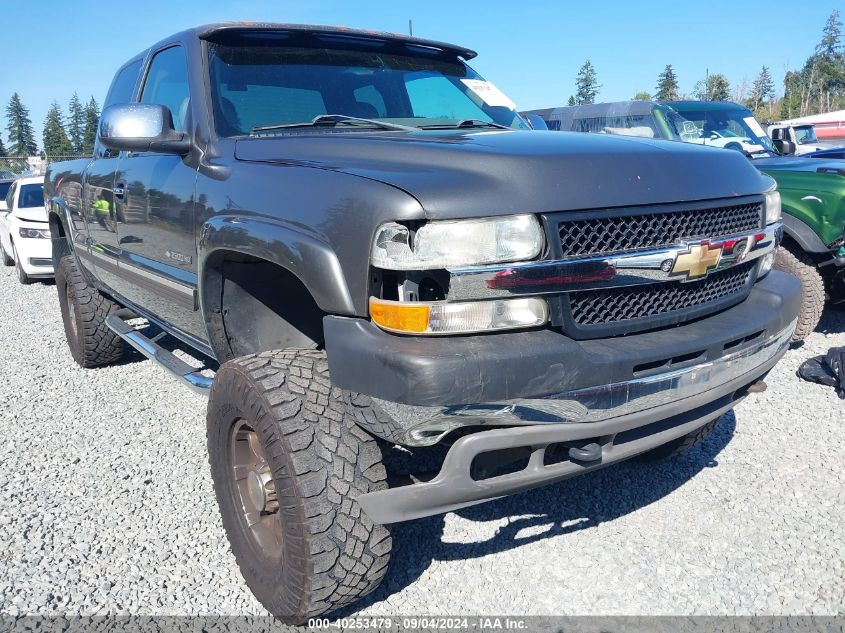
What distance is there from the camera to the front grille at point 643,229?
1.98 metres

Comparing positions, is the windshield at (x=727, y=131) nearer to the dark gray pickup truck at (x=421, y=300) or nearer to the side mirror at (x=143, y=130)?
the dark gray pickup truck at (x=421, y=300)

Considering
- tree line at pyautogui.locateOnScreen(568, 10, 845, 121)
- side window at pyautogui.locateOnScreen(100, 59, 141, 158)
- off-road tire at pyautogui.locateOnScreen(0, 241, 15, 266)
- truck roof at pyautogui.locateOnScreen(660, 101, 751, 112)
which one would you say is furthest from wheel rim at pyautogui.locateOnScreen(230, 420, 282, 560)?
tree line at pyautogui.locateOnScreen(568, 10, 845, 121)

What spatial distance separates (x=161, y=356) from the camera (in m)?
3.54

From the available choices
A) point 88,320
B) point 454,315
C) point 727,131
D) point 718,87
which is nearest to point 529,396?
point 454,315

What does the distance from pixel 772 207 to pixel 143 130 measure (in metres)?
2.50

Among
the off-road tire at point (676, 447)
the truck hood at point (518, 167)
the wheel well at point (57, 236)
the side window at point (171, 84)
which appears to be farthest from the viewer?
the wheel well at point (57, 236)

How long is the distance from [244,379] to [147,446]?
1.87 m

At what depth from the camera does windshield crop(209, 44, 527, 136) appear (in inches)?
114

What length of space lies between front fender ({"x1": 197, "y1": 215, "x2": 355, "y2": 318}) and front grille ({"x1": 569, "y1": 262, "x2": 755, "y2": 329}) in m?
0.68

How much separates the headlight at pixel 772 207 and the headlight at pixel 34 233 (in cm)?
948

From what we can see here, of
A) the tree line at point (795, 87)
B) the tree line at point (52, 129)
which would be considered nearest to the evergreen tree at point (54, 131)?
the tree line at point (52, 129)

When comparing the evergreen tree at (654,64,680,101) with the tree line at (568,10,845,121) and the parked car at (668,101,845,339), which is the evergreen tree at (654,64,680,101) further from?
the parked car at (668,101,845,339)

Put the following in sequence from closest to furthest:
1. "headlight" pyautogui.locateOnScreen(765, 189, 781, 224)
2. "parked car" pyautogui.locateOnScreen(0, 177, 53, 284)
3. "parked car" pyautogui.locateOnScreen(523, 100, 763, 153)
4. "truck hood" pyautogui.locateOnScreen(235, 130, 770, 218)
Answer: "truck hood" pyautogui.locateOnScreen(235, 130, 770, 218) → "headlight" pyautogui.locateOnScreen(765, 189, 781, 224) → "parked car" pyautogui.locateOnScreen(523, 100, 763, 153) → "parked car" pyautogui.locateOnScreen(0, 177, 53, 284)

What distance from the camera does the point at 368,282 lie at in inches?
75.0
